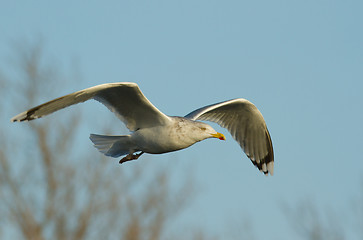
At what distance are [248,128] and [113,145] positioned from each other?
1698 millimetres

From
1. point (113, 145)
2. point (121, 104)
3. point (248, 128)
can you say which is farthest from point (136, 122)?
point (248, 128)

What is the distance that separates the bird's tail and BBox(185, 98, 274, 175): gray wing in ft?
3.73

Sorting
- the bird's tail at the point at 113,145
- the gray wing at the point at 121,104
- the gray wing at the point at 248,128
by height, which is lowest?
the gray wing at the point at 248,128

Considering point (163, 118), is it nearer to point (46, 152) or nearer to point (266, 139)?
point (266, 139)

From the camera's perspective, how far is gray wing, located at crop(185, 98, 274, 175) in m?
6.82

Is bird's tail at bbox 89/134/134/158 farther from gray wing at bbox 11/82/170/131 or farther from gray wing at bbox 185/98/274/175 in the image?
gray wing at bbox 185/98/274/175

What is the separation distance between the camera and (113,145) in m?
6.00

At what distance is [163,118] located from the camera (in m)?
5.54

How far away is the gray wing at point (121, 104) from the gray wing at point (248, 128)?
1.19m

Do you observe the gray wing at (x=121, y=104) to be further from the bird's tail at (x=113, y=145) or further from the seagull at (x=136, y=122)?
the bird's tail at (x=113, y=145)

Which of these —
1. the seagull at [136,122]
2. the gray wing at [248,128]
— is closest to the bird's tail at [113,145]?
the seagull at [136,122]

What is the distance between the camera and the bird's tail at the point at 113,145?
5.93m

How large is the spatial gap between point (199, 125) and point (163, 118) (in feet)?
1.08

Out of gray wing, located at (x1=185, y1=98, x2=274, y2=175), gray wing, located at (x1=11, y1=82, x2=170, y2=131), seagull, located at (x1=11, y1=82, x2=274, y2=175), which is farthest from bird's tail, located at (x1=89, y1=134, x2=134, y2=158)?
gray wing, located at (x1=185, y1=98, x2=274, y2=175)
